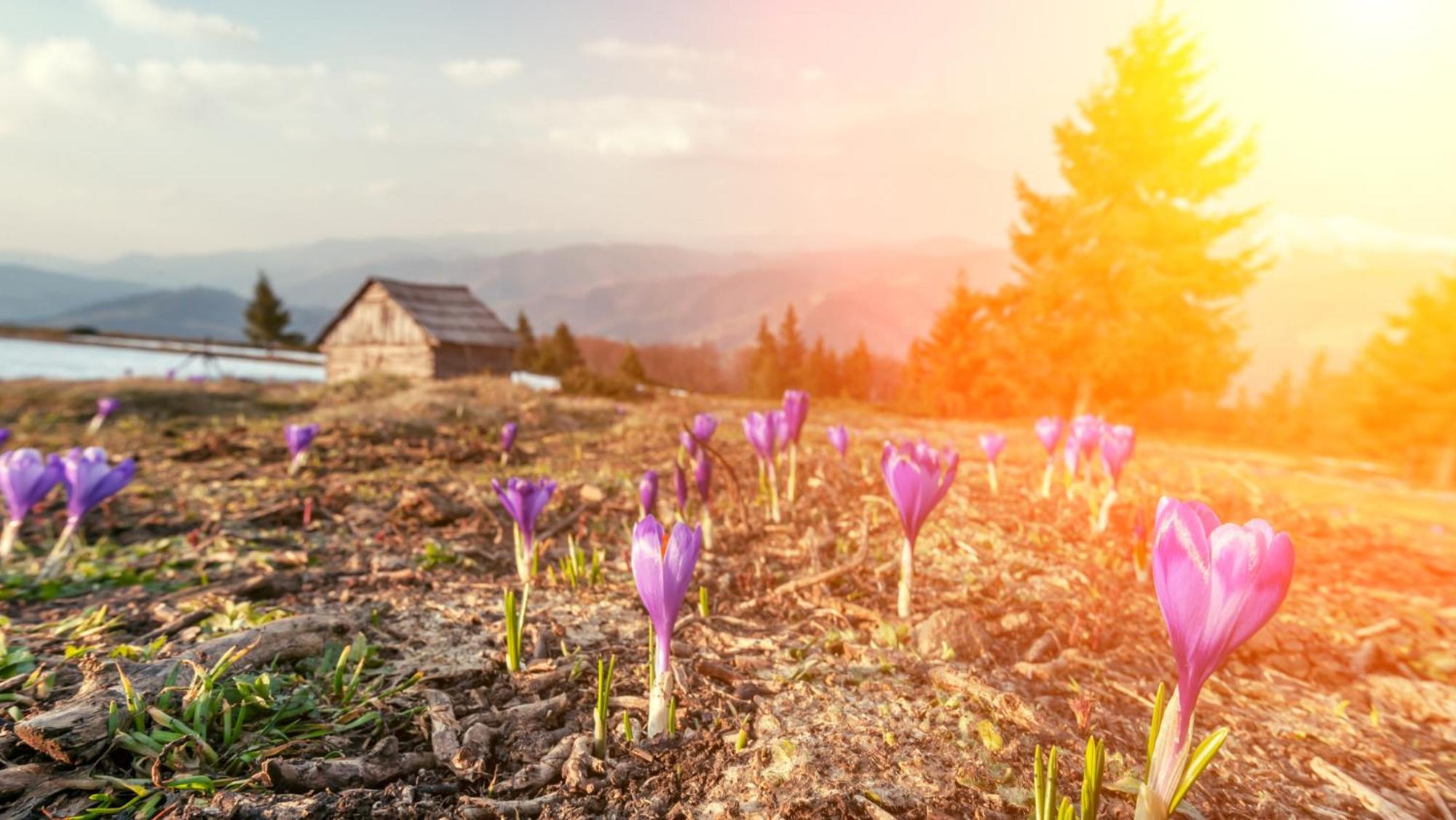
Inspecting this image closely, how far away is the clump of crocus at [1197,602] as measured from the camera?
150cm

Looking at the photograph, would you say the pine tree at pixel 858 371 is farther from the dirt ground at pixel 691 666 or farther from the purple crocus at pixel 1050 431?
the dirt ground at pixel 691 666

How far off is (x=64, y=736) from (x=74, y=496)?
89.6 inches

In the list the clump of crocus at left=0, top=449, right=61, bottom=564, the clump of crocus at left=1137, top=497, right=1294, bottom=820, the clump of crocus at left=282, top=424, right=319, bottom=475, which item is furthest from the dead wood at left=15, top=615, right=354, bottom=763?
the clump of crocus at left=282, top=424, right=319, bottom=475

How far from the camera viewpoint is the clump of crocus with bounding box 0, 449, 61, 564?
336cm

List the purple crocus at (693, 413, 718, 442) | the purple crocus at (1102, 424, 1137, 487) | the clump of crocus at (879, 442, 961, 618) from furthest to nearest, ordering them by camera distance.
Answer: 1. the purple crocus at (693, 413, 718, 442)
2. the purple crocus at (1102, 424, 1137, 487)
3. the clump of crocus at (879, 442, 961, 618)

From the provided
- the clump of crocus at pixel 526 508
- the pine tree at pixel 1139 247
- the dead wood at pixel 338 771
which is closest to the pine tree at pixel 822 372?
the pine tree at pixel 1139 247

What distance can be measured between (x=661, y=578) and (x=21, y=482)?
3.77 metres

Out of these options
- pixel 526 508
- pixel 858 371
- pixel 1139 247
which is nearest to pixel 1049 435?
pixel 526 508

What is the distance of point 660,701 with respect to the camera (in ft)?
6.74

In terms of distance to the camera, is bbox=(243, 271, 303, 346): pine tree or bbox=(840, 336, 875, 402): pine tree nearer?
bbox=(840, 336, 875, 402): pine tree

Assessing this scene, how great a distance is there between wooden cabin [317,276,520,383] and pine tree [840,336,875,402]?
134 feet

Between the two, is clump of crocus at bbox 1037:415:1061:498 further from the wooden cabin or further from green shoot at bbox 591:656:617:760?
the wooden cabin

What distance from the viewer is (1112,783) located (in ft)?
6.13

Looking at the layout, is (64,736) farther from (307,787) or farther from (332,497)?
(332,497)
